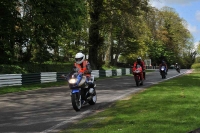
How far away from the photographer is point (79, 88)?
10219 millimetres

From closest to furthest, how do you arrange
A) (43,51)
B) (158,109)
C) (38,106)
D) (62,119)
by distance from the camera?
(62,119)
(158,109)
(38,106)
(43,51)

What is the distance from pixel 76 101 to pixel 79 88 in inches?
16.8

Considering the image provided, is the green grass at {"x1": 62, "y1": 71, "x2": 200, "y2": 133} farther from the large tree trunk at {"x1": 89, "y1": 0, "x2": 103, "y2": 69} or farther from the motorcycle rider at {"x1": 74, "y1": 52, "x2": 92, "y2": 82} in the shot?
the large tree trunk at {"x1": 89, "y1": 0, "x2": 103, "y2": 69}

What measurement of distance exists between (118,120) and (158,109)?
2.04m

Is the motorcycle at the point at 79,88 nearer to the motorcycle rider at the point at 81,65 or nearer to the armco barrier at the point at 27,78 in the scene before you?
the motorcycle rider at the point at 81,65

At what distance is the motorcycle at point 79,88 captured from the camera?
32.8 ft

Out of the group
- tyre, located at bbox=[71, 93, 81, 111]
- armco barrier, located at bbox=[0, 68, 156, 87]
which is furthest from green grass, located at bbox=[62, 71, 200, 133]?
armco barrier, located at bbox=[0, 68, 156, 87]

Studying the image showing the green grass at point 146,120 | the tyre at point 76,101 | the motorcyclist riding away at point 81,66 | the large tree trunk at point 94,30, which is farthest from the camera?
the large tree trunk at point 94,30

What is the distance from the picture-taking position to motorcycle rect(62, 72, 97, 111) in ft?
32.8

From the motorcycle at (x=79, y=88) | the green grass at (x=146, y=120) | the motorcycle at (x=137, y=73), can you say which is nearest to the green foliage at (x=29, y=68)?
the motorcycle at (x=137, y=73)

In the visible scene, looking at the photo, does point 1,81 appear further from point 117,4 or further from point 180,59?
point 180,59

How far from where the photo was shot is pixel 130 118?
27.0ft

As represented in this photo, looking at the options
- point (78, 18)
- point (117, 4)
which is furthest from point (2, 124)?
point (117, 4)

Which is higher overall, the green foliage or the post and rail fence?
the green foliage
